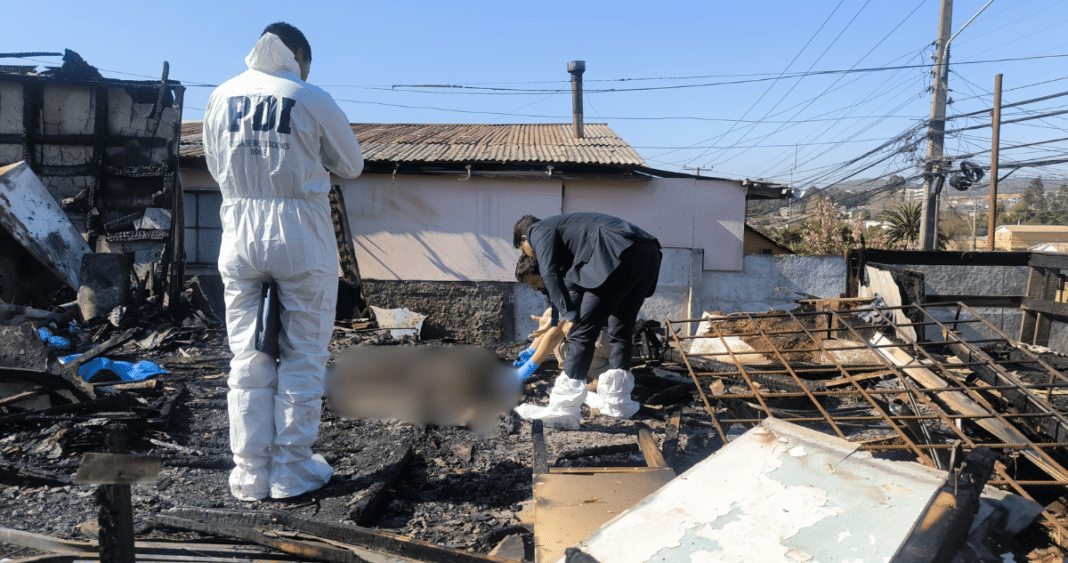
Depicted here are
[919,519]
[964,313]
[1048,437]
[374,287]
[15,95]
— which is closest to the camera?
[919,519]

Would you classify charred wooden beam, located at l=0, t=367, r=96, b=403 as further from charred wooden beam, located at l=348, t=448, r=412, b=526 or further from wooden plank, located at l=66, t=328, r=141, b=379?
charred wooden beam, located at l=348, t=448, r=412, b=526

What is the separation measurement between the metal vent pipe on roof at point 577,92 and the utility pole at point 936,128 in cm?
919

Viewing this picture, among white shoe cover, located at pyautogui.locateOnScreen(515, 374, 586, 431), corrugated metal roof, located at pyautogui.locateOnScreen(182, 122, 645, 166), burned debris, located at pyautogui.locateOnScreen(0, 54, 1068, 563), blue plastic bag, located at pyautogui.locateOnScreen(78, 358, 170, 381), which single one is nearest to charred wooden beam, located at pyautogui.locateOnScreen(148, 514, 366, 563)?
burned debris, located at pyautogui.locateOnScreen(0, 54, 1068, 563)

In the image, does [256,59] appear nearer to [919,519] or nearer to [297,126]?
[297,126]

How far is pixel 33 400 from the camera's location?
354cm

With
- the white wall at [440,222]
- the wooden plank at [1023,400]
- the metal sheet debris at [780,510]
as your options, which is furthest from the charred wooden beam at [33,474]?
the white wall at [440,222]

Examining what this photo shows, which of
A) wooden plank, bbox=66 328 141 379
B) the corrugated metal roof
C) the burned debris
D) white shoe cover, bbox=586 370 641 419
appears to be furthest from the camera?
the corrugated metal roof

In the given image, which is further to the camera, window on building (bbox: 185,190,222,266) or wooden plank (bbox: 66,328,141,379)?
window on building (bbox: 185,190,222,266)

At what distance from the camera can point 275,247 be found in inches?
98.4

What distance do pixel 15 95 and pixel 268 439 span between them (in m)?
7.78

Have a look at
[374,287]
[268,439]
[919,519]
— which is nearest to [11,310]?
[374,287]

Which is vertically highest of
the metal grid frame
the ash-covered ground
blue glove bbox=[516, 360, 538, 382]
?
the metal grid frame

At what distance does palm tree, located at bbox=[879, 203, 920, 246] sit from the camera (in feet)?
76.8

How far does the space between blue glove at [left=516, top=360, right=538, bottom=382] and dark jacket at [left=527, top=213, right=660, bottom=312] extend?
2.62 feet
